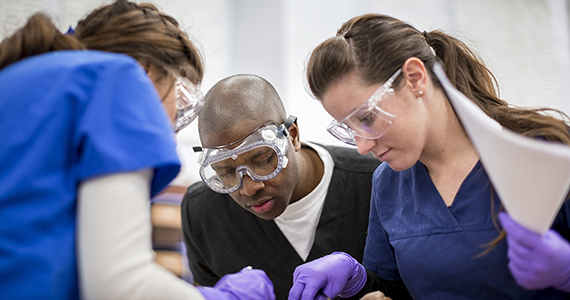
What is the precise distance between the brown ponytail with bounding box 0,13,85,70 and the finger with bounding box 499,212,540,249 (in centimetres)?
104

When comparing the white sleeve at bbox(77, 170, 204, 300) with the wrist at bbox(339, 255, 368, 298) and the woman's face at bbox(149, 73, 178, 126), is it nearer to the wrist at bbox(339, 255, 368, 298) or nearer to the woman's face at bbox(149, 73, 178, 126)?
the woman's face at bbox(149, 73, 178, 126)

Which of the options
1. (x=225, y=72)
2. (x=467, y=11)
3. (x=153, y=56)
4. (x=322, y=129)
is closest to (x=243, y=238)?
(x=153, y=56)

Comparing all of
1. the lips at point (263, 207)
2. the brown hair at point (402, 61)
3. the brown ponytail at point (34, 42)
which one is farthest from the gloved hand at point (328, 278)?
→ the brown ponytail at point (34, 42)

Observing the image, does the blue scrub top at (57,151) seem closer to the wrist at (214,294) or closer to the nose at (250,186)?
the wrist at (214,294)

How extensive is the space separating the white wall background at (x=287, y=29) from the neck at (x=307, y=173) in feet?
4.86

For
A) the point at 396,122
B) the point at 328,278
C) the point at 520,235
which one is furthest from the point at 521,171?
the point at 328,278

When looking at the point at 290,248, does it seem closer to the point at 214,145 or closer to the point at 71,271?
the point at 214,145

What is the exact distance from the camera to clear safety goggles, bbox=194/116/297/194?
A: 195 cm

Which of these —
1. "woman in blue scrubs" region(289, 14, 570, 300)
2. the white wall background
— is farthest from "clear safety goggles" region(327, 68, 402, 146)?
the white wall background

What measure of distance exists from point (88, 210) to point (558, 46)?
6.22m

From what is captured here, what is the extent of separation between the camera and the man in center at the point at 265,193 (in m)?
1.98

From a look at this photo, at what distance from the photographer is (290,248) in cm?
223

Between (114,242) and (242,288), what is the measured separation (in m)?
0.39

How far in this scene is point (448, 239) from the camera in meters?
1.45
